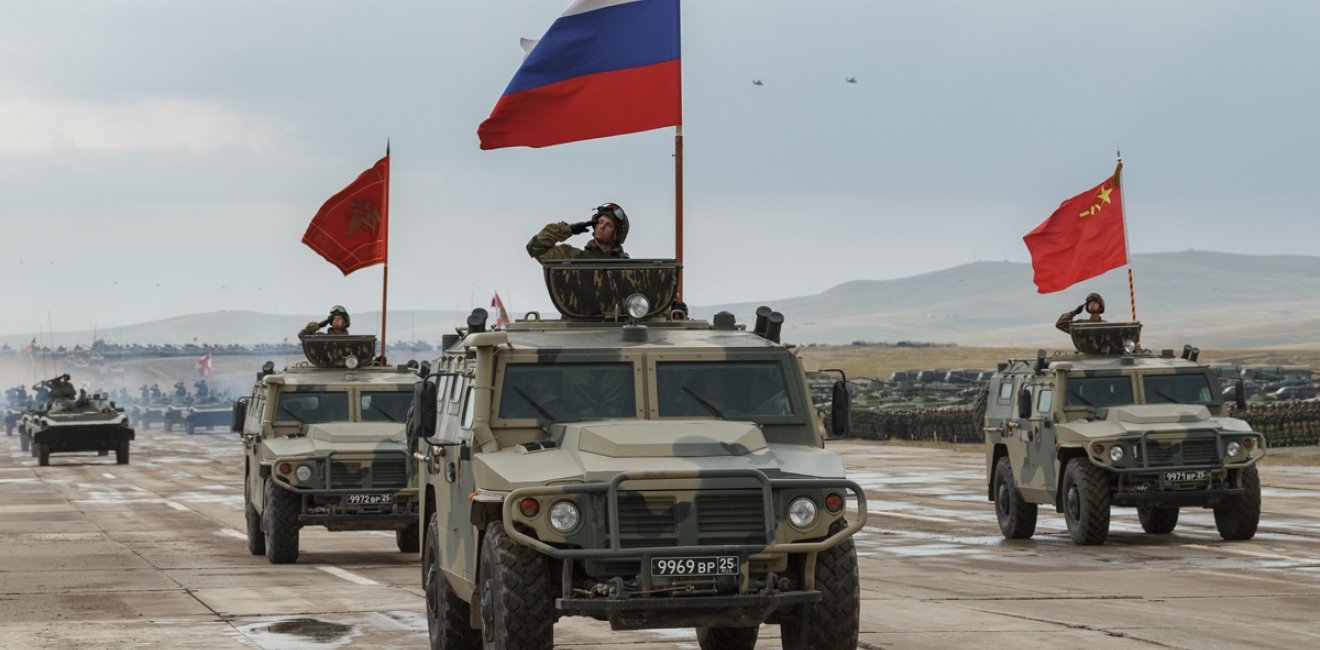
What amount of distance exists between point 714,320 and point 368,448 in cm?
897

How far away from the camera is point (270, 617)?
1383cm

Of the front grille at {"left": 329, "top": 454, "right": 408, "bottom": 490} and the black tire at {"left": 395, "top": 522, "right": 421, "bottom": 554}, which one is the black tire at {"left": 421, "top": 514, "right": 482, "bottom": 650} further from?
the black tire at {"left": 395, "top": 522, "right": 421, "bottom": 554}

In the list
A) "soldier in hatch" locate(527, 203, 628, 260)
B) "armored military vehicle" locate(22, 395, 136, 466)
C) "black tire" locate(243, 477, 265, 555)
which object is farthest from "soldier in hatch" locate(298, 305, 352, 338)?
"armored military vehicle" locate(22, 395, 136, 466)

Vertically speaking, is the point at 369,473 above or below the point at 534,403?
below

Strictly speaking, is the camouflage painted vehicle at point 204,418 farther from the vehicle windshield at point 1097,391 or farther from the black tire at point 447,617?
the black tire at point 447,617

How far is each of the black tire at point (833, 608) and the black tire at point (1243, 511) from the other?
11817 mm

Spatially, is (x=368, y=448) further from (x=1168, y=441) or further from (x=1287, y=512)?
(x=1287, y=512)

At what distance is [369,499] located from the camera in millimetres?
19484

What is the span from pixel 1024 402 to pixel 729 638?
1074cm

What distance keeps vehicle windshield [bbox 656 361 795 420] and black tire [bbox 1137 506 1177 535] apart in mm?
12584

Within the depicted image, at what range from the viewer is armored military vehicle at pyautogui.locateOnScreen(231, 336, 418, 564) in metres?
19.5

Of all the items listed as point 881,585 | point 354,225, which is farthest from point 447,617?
point 354,225

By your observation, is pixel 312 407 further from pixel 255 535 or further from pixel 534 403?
pixel 534 403

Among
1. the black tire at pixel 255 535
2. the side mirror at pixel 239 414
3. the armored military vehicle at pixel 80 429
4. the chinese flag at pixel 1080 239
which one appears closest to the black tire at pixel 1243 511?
the chinese flag at pixel 1080 239
